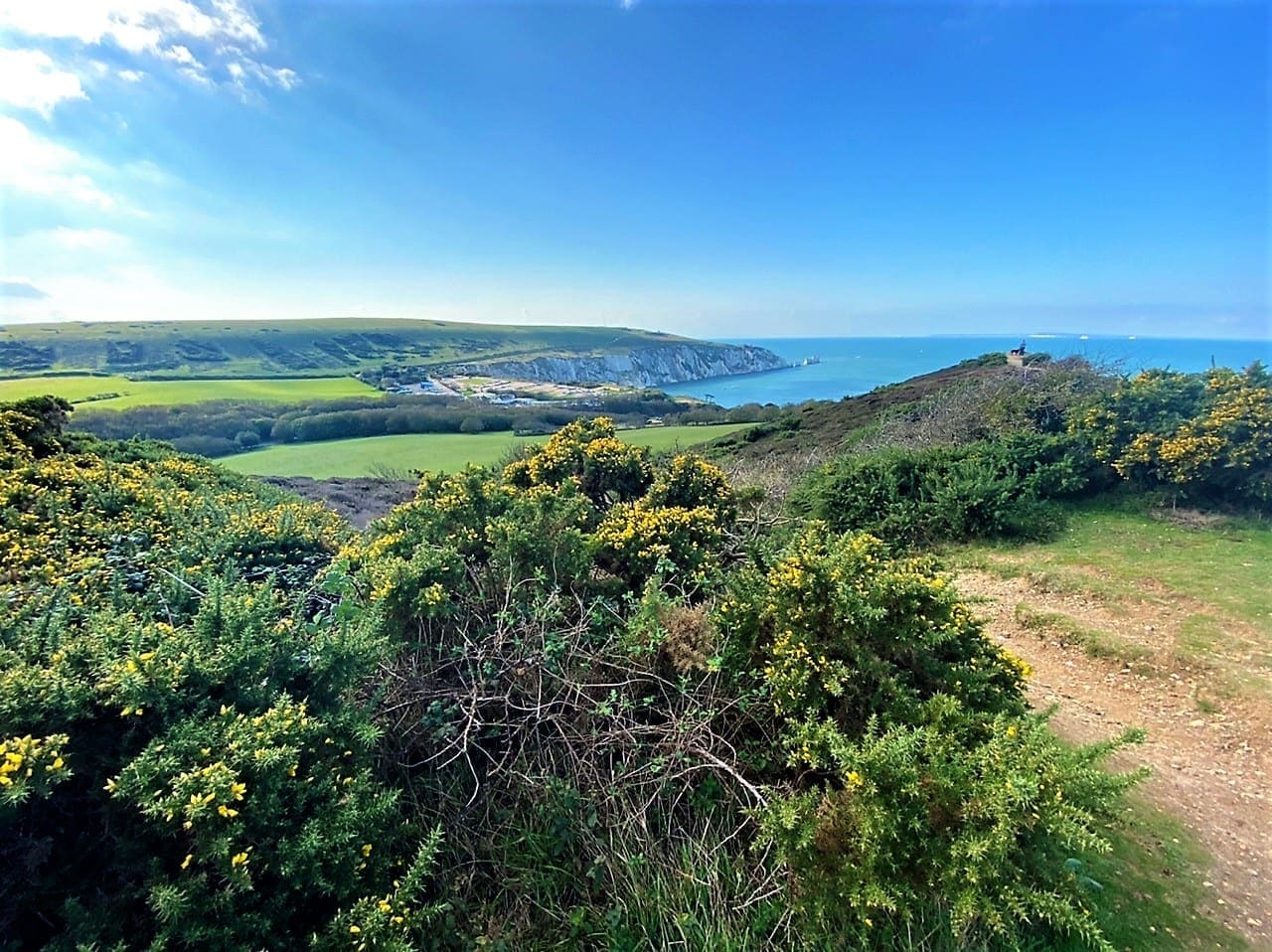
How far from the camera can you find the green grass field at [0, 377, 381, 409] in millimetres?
19984

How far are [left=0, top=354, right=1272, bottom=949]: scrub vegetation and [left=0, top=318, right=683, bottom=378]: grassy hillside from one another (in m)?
38.3

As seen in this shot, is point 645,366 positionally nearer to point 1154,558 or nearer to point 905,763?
point 1154,558

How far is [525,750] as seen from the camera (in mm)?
2938

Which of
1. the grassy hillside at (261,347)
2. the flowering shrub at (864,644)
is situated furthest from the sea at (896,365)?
the grassy hillside at (261,347)

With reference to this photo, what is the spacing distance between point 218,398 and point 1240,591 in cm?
2914

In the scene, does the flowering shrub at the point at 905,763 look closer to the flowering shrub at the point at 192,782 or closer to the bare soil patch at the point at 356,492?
the flowering shrub at the point at 192,782

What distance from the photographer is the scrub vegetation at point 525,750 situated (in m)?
1.90

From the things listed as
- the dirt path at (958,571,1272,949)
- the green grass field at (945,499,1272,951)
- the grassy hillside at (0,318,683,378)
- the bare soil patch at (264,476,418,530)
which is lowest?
the bare soil patch at (264,476,418,530)

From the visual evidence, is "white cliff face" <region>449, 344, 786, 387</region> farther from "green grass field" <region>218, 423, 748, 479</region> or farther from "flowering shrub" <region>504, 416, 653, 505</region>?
"flowering shrub" <region>504, 416, 653, 505</region>

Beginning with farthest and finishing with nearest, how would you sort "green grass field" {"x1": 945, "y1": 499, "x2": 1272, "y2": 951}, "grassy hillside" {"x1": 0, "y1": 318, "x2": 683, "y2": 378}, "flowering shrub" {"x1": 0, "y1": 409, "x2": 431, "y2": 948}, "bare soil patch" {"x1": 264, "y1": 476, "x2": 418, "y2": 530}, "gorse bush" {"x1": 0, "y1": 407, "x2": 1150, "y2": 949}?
"grassy hillside" {"x1": 0, "y1": 318, "x2": 683, "y2": 378} → "bare soil patch" {"x1": 264, "y1": 476, "x2": 418, "y2": 530} → "green grass field" {"x1": 945, "y1": 499, "x2": 1272, "y2": 951} → "gorse bush" {"x1": 0, "y1": 407, "x2": 1150, "y2": 949} → "flowering shrub" {"x1": 0, "y1": 409, "x2": 431, "y2": 948}

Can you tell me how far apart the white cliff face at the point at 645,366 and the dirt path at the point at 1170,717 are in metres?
36.5

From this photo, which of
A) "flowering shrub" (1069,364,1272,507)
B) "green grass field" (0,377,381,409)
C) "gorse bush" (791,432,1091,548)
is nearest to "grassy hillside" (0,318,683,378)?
"green grass field" (0,377,381,409)

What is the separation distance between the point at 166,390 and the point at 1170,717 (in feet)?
109

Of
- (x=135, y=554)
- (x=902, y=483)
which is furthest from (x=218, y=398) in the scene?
(x=902, y=483)
